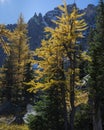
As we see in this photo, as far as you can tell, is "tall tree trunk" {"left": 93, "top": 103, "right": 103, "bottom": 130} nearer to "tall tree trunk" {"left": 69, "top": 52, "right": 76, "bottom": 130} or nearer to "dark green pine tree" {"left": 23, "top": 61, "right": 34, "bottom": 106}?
"tall tree trunk" {"left": 69, "top": 52, "right": 76, "bottom": 130}

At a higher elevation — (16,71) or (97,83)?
(16,71)

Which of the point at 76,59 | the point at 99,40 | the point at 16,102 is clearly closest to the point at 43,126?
the point at 76,59

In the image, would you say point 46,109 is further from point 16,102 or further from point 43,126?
point 16,102

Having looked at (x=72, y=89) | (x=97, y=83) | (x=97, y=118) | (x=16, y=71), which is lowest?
(x=97, y=118)

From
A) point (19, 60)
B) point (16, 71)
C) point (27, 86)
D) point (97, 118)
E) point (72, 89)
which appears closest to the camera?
point (72, 89)

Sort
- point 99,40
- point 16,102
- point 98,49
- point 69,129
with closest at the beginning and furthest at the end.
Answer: point 69,129 → point 98,49 → point 99,40 → point 16,102

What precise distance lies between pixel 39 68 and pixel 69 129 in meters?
5.53

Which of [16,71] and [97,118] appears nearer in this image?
[97,118]

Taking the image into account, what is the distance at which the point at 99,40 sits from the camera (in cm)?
4109

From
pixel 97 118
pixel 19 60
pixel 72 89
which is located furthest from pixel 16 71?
pixel 72 89

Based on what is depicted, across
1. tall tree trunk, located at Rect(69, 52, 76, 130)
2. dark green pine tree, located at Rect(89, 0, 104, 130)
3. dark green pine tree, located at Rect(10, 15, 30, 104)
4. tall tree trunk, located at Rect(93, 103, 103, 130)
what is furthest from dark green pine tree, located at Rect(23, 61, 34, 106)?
tall tree trunk, located at Rect(69, 52, 76, 130)

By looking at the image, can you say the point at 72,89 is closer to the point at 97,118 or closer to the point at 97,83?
the point at 97,118

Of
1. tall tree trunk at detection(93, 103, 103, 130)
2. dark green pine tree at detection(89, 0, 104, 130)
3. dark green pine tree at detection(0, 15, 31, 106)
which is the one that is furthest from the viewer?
dark green pine tree at detection(0, 15, 31, 106)

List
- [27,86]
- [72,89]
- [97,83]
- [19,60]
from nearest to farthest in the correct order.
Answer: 1. [72,89]
2. [97,83]
3. [27,86]
4. [19,60]
